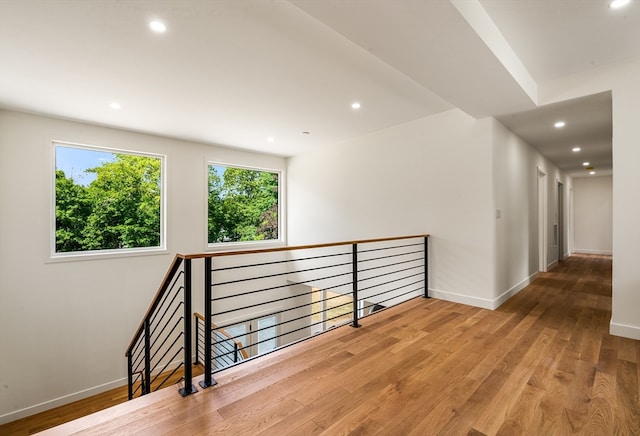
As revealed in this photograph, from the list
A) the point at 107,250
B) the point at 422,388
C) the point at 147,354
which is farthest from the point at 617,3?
the point at 107,250

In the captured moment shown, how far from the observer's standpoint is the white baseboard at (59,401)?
3777mm

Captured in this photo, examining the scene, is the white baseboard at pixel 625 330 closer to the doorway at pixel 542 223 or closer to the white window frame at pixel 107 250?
the doorway at pixel 542 223

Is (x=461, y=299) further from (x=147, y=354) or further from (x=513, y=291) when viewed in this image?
(x=147, y=354)

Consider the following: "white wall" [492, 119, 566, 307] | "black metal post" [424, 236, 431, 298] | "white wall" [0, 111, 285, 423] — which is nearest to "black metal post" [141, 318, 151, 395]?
"white wall" [0, 111, 285, 423]

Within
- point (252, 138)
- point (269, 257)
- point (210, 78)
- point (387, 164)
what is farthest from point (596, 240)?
point (210, 78)

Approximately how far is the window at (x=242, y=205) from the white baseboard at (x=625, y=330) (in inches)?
215

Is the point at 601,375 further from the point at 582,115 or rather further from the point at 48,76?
the point at 48,76

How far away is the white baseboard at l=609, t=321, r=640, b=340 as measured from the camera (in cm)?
263

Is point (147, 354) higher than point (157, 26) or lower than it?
lower

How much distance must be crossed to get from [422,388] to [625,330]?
2.27 meters

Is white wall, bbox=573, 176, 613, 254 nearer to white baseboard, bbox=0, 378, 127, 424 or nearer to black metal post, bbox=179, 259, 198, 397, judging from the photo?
black metal post, bbox=179, 259, 198, 397

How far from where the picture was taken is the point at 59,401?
4.07 metres

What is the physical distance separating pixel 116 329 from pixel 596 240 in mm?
11639

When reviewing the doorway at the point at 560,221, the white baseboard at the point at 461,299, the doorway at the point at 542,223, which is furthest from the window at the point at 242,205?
the doorway at the point at 560,221
